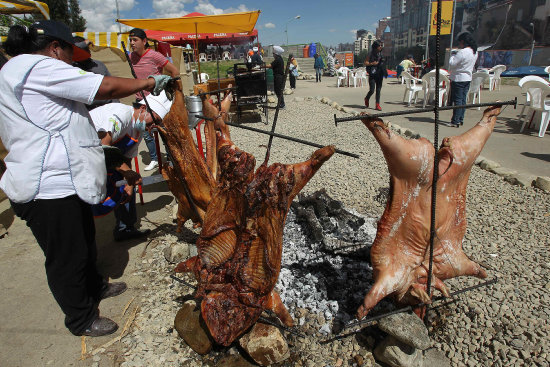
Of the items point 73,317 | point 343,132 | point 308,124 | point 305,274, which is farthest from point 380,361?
point 308,124

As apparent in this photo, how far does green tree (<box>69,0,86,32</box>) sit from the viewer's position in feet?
85.9

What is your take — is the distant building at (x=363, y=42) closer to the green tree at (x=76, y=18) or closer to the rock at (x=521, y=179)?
the green tree at (x=76, y=18)

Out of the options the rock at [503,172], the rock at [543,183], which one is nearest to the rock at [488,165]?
the rock at [503,172]

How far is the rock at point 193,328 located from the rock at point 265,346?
0.29m

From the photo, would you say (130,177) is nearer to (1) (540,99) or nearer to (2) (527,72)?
(1) (540,99)

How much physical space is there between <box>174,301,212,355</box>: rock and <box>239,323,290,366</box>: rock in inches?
11.5

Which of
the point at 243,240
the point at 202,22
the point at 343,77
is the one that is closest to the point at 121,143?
the point at 243,240

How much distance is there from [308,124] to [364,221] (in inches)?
267

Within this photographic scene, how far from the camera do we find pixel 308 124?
9.95 metres

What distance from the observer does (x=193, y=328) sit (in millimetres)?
2393

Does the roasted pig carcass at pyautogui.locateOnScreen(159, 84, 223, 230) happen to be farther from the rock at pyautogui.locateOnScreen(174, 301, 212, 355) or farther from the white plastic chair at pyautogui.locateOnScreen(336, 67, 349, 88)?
the white plastic chair at pyautogui.locateOnScreen(336, 67, 349, 88)

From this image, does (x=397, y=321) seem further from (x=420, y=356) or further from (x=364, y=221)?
(x=364, y=221)

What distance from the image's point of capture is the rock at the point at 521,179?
479 centimetres

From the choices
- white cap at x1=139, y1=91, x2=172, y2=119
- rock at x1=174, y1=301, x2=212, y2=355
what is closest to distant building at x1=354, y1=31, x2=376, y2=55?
white cap at x1=139, y1=91, x2=172, y2=119
